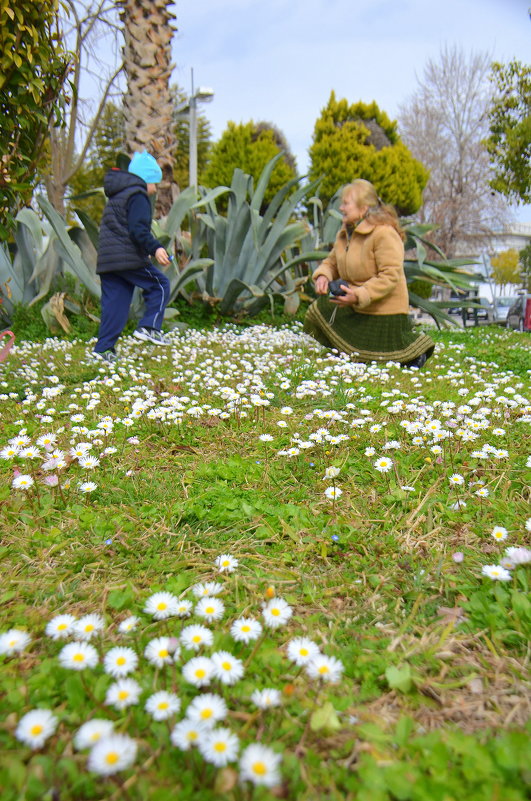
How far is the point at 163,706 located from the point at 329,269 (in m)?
4.77

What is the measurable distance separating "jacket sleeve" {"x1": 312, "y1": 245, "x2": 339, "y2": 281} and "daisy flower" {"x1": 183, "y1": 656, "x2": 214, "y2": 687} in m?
4.52

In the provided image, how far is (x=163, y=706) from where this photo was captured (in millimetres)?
1001

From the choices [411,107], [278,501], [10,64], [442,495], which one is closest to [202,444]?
[278,501]

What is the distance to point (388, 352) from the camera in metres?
5.00

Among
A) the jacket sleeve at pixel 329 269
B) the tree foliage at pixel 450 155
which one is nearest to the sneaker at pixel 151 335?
the jacket sleeve at pixel 329 269

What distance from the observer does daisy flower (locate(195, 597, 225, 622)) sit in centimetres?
130

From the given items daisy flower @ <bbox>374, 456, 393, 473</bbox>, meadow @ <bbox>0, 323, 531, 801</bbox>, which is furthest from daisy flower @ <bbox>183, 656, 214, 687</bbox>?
daisy flower @ <bbox>374, 456, 393, 473</bbox>

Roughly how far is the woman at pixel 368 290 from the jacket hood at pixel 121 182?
1919 millimetres

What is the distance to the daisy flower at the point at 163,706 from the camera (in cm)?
99

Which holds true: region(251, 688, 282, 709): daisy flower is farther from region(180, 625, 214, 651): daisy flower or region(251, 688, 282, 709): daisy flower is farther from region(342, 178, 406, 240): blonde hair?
region(342, 178, 406, 240): blonde hair

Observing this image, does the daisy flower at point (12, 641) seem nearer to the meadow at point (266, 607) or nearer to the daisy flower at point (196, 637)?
the meadow at point (266, 607)

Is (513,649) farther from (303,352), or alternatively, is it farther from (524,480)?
(303,352)

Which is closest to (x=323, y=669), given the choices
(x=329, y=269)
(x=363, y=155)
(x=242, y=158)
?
(x=329, y=269)

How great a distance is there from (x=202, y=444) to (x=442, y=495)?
4.18ft
